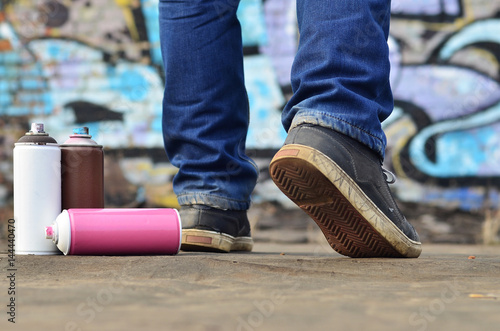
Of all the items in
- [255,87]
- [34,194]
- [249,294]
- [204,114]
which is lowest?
[255,87]

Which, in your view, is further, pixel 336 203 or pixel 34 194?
pixel 34 194

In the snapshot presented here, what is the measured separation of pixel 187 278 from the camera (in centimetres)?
135

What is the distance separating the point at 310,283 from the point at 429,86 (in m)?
4.30

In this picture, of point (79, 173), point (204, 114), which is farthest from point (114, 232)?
point (204, 114)

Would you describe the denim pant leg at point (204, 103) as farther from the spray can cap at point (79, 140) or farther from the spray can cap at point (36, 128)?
the spray can cap at point (36, 128)

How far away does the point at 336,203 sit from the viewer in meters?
1.62

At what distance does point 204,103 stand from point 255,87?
3441mm

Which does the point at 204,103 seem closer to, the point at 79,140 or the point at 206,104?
the point at 206,104

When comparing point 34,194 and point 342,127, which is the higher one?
point 342,127

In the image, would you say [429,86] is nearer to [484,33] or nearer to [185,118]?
[484,33]

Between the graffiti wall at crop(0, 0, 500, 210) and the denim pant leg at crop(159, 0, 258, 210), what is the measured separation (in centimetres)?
328

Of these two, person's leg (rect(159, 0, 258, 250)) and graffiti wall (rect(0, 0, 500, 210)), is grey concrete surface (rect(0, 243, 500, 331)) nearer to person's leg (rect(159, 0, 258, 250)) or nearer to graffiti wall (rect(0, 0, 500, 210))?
person's leg (rect(159, 0, 258, 250))

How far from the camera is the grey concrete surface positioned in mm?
883

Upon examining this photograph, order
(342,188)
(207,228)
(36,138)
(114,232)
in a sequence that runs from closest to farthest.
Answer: (342,188) → (114,232) → (36,138) → (207,228)
